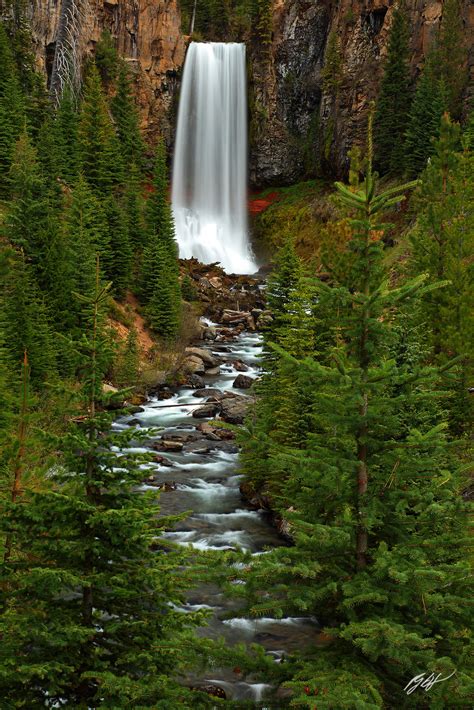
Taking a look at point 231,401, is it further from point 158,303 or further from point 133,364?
point 158,303

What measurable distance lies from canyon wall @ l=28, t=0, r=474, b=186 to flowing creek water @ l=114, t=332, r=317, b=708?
40.7m

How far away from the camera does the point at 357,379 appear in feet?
17.9

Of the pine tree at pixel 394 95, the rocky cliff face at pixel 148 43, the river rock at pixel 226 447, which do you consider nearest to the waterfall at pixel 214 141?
the rocky cliff face at pixel 148 43

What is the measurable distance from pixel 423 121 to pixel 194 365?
96.2 feet

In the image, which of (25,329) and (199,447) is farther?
(199,447)

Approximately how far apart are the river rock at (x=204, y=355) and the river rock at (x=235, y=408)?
21.2ft

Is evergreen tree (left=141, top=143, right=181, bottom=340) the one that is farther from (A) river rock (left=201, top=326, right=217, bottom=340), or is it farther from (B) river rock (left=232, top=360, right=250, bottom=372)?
(B) river rock (left=232, top=360, right=250, bottom=372)

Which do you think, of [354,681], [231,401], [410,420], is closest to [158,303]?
[231,401]

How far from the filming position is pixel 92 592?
5.54 meters

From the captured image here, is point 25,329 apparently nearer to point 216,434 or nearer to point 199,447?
point 199,447

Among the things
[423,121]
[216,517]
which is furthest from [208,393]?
[423,121]

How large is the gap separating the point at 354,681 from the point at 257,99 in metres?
69.9

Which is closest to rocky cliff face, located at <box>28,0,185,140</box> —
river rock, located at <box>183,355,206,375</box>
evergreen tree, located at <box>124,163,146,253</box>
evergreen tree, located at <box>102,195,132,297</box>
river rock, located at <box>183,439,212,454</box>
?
evergreen tree, located at <box>124,163,146,253</box>

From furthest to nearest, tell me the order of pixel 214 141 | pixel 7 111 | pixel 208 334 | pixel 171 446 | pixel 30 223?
pixel 214 141 → pixel 208 334 → pixel 7 111 → pixel 30 223 → pixel 171 446
